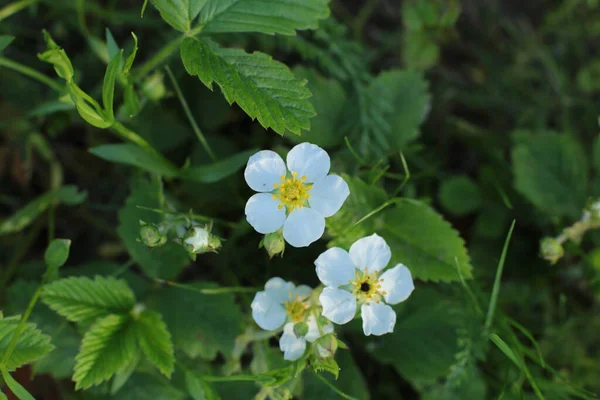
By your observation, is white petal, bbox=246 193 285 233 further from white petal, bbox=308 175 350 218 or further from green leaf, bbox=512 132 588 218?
green leaf, bbox=512 132 588 218

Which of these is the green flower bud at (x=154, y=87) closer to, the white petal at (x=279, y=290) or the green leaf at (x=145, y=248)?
the green leaf at (x=145, y=248)

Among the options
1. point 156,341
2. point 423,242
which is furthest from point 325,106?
point 156,341

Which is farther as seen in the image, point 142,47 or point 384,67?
point 384,67

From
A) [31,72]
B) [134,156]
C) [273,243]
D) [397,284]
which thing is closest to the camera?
[273,243]

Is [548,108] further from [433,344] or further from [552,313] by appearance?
[433,344]

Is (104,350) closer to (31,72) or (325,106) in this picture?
(31,72)

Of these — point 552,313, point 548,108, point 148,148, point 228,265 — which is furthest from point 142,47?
point 552,313

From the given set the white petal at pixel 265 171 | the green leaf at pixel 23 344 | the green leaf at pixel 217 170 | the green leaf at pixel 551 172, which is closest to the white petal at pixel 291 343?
the white petal at pixel 265 171
